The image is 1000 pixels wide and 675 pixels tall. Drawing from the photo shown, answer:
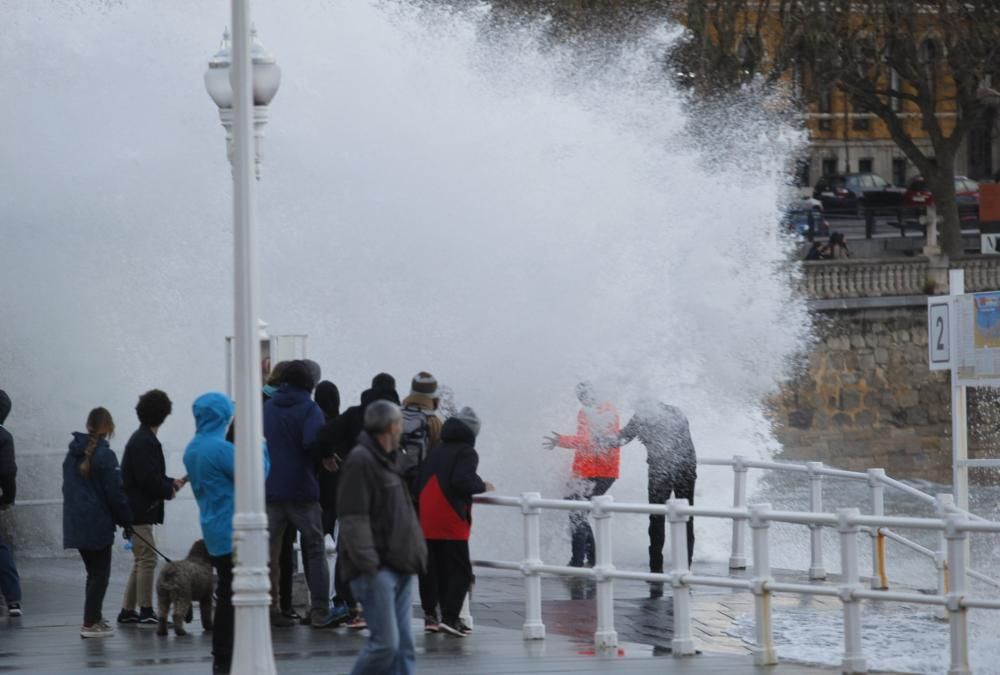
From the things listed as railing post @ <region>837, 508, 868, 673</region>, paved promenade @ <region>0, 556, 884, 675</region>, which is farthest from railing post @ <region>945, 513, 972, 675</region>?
paved promenade @ <region>0, 556, 884, 675</region>

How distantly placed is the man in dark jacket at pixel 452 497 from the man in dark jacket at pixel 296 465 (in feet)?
2.40

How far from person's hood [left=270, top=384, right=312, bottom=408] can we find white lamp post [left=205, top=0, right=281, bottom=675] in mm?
2861

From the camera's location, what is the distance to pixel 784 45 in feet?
169

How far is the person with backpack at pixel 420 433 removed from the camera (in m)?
14.3

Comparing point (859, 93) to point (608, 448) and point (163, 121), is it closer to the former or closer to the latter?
point (163, 121)

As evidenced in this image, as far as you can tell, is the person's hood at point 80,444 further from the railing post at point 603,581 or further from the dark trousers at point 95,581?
the railing post at point 603,581

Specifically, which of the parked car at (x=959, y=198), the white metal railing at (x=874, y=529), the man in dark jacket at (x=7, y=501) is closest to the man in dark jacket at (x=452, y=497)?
the white metal railing at (x=874, y=529)

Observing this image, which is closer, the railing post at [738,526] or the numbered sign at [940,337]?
the numbered sign at [940,337]

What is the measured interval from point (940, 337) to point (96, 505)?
7.19 metres

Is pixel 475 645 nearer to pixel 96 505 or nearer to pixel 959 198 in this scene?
pixel 96 505

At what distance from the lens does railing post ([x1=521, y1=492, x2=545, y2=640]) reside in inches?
559

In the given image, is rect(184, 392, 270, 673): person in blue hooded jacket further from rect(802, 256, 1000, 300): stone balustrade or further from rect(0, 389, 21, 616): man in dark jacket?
rect(802, 256, 1000, 300): stone balustrade

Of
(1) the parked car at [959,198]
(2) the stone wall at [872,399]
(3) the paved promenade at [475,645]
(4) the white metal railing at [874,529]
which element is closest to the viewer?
(3) the paved promenade at [475,645]

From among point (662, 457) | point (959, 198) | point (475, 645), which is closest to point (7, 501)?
point (475, 645)
